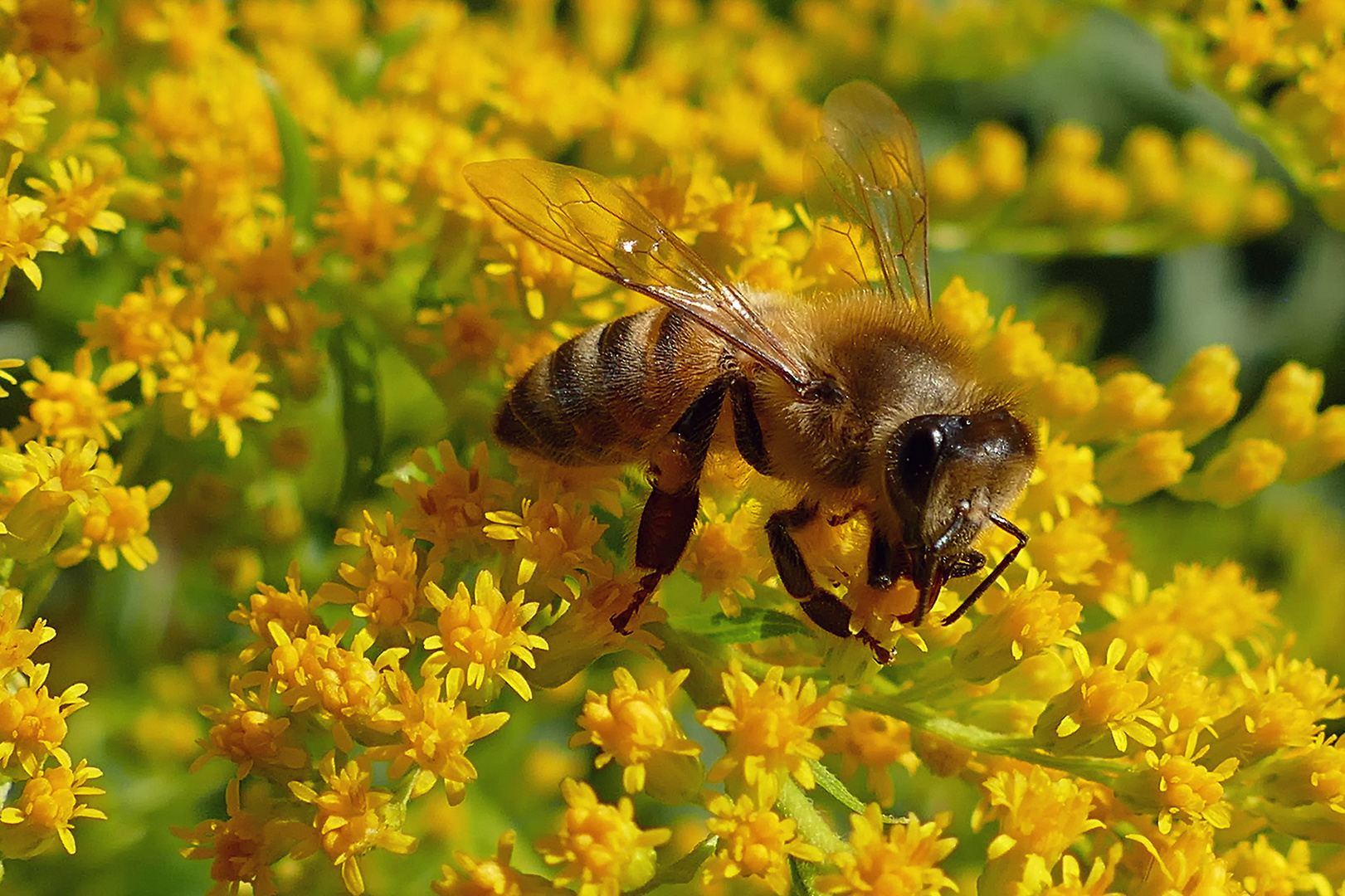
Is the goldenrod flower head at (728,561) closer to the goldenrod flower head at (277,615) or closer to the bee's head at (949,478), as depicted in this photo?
the bee's head at (949,478)

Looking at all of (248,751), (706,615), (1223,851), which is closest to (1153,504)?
(1223,851)

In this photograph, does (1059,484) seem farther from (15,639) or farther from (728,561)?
(15,639)

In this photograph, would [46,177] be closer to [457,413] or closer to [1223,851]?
[457,413]

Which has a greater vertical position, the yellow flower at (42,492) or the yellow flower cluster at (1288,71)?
the yellow flower cluster at (1288,71)

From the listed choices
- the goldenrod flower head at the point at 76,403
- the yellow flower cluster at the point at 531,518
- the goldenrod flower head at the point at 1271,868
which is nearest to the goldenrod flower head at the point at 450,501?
the yellow flower cluster at the point at 531,518

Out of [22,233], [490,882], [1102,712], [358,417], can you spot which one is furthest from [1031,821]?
[22,233]

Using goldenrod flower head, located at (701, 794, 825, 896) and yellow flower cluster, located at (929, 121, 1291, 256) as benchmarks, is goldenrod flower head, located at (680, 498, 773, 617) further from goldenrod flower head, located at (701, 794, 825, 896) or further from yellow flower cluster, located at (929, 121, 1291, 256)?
yellow flower cluster, located at (929, 121, 1291, 256)
